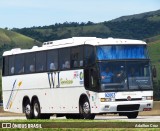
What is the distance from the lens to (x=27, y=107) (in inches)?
1313

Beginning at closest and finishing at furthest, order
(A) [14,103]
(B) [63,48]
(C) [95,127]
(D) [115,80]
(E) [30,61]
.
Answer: (C) [95,127] < (D) [115,80] < (B) [63,48] < (E) [30,61] < (A) [14,103]

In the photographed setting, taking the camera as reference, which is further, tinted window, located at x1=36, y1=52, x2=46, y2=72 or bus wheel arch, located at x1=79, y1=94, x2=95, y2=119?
tinted window, located at x1=36, y1=52, x2=46, y2=72

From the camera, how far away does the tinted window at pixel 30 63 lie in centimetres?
3225

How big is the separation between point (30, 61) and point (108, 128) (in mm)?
15431

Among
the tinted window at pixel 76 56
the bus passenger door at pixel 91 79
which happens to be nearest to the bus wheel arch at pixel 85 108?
the bus passenger door at pixel 91 79

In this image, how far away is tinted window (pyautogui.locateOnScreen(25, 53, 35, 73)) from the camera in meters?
32.2

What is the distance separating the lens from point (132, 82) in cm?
2723

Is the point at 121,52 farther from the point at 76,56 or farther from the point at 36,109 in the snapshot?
the point at 36,109

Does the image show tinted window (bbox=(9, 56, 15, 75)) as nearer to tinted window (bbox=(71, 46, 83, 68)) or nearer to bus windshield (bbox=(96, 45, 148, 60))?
tinted window (bbox=(71, 46, 83, 68))

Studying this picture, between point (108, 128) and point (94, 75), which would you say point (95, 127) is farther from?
point (94, 75)

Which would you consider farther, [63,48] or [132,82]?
[63,48]

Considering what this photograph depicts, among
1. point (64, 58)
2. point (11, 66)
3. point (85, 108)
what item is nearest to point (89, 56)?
point (64, 58)

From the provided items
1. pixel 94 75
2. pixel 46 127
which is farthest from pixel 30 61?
pixel 46 127

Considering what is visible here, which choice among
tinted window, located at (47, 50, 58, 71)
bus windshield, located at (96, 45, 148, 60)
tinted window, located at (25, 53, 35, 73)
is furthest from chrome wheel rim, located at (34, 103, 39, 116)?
bus windshield, located at (96, 45, 148, 60)
